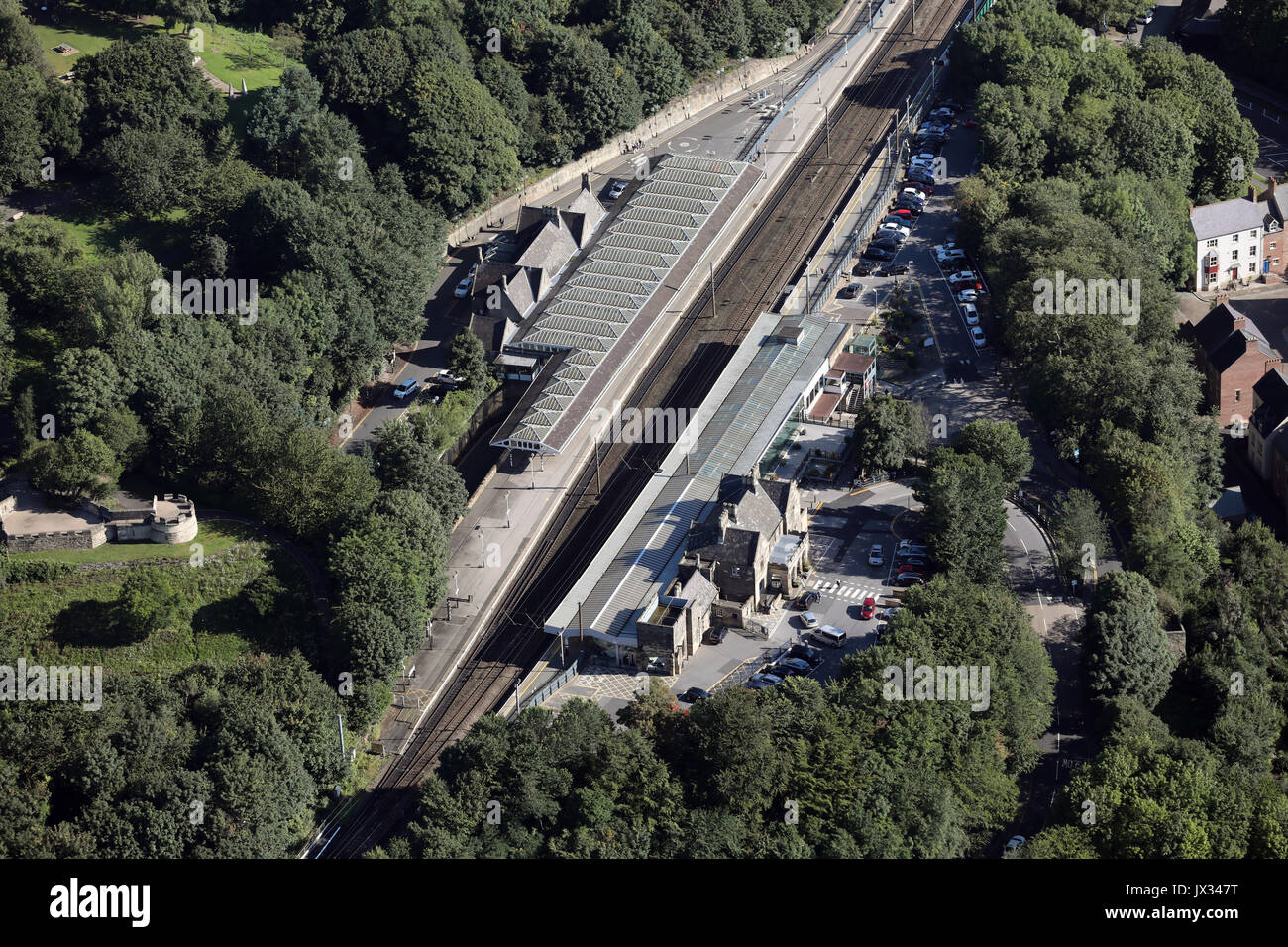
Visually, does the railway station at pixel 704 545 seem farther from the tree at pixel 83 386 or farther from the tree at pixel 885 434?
the tree at pixel 83 386

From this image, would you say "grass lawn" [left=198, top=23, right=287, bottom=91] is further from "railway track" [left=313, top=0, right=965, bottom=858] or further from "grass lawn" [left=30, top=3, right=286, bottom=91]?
"railway track" [left=313, top=0, right=965, bottom=858]

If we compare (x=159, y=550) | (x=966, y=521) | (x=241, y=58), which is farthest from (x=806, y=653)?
(x=241, y=58)

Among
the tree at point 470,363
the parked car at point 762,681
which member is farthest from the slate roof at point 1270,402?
the tree at point 470,363

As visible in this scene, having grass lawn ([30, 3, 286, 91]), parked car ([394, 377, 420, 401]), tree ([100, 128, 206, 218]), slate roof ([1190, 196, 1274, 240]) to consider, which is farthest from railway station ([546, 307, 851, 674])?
grass lawn ([30, 3, 286, 91])

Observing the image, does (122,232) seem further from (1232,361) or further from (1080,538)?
(1232,361)

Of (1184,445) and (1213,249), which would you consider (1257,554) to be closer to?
(1184,445)

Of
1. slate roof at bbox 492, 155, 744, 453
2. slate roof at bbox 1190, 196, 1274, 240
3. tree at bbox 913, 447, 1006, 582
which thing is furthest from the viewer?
slate roof at bbox 1190, 196, 1274, 240
